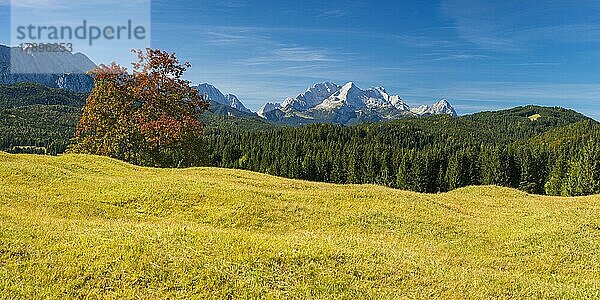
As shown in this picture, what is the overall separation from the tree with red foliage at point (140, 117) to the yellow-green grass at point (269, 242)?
19.4 m

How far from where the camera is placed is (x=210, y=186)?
92.9ft

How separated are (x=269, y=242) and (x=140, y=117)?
40.2 metres

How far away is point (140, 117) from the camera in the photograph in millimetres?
52594

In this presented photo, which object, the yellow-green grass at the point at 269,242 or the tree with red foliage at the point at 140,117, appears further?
the tree with red foliage at the point at 140,117

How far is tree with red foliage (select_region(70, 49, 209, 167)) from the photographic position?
172 ft

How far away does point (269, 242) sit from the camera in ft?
56.6

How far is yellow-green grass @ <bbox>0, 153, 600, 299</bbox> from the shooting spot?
13.6 m

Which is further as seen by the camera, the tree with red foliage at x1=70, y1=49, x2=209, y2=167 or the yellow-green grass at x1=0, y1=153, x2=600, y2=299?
the tree with red foliage at x1=70, y1=49, x2=209, y2=167

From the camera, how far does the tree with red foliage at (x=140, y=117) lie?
52.3 metres

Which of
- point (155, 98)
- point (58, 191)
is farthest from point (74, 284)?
point (155, 98)

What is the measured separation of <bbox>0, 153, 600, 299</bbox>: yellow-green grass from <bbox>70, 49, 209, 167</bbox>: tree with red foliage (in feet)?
63.5

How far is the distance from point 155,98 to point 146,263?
4379 centimetres

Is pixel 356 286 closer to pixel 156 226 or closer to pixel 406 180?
pixel 156 226

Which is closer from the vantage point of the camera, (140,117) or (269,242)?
(269,242)
